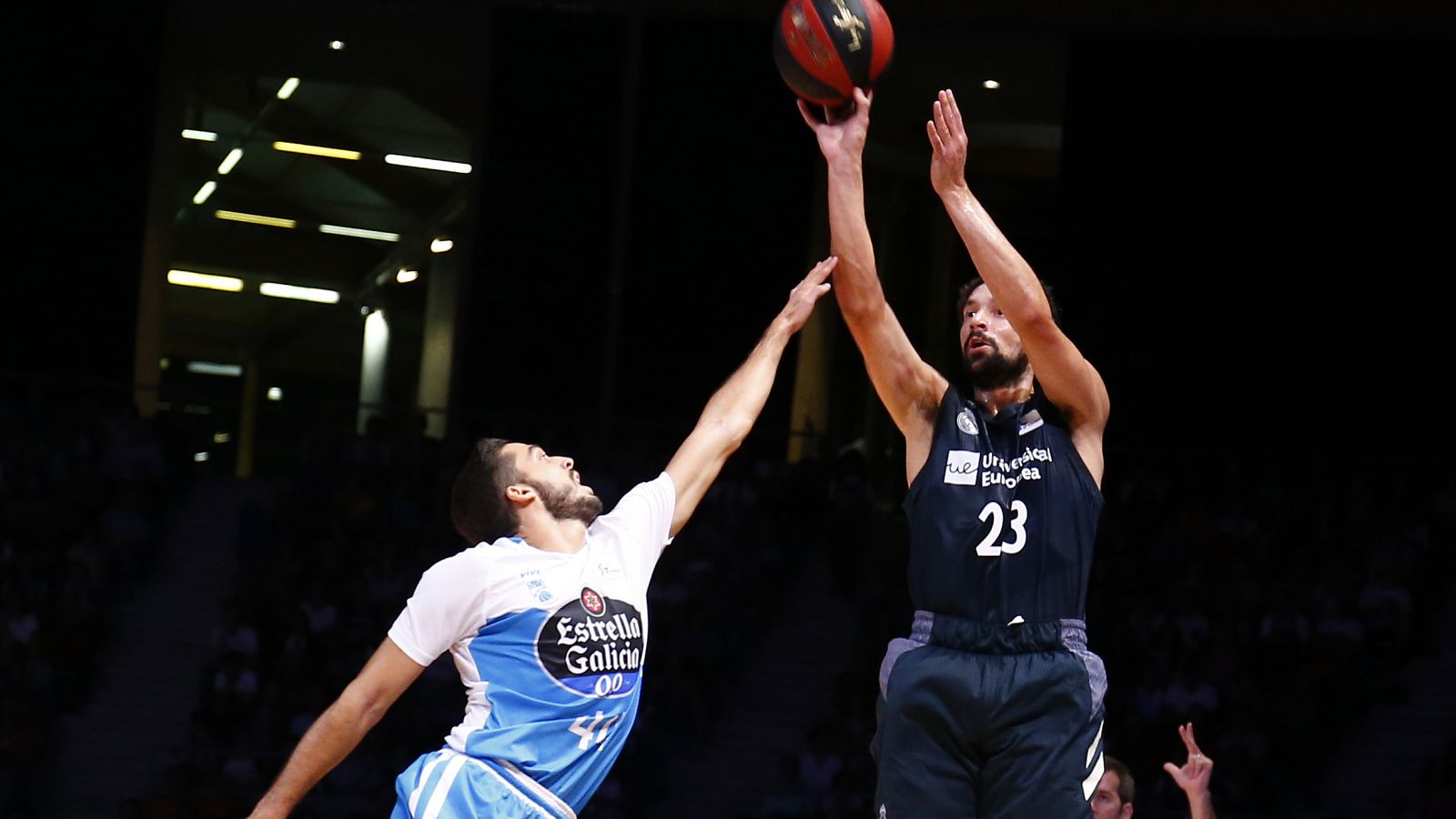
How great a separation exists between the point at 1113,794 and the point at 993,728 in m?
1.38

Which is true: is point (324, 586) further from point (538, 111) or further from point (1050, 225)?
point (1050, 225)

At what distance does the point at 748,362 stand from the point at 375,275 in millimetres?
11559

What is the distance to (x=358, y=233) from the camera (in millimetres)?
15836

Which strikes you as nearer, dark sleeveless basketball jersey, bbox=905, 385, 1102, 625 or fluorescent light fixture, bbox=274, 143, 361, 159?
dark sleeveless basketball jersey, bbox=905, 385, 1102, 625

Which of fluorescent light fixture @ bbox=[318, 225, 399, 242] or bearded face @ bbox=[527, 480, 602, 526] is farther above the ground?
fluorescent light fixture @ bbox=[318, 225, 399, 242]

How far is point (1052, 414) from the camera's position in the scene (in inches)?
Answer: 166

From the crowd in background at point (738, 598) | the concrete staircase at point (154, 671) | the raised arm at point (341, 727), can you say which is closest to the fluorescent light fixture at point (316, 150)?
the crowd in background at point (738, 598)

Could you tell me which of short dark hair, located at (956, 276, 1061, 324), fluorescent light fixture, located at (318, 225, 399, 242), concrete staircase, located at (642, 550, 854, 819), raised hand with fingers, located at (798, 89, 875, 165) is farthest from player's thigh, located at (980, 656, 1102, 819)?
fluorescent light fixture, located at (318, 225, 399, 242)

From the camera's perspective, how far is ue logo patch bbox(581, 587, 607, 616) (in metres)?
3.95

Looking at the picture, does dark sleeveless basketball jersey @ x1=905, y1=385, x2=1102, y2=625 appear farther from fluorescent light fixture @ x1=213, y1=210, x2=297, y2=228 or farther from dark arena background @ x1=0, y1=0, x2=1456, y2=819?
fluorescent light fixture @ x1=213, y1=210, x2=297, y2=228

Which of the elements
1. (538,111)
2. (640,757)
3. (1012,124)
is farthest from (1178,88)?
(640,757)

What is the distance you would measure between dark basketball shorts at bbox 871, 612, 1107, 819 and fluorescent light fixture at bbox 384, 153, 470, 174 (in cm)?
1220

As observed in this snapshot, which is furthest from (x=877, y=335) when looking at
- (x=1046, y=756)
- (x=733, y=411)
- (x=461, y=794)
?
(x=461, y=794)

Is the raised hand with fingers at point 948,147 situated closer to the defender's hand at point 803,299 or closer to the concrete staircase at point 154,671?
the defender's hand at point 803,299
